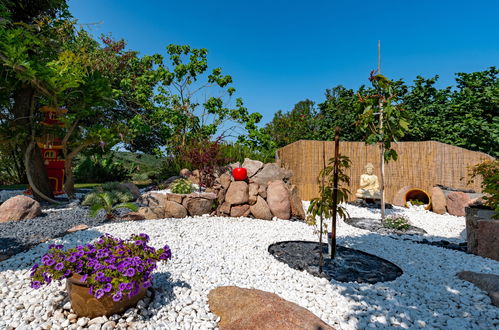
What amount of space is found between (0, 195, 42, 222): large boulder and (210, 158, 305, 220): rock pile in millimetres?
3630

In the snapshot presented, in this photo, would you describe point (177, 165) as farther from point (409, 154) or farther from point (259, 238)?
point (409, 154)

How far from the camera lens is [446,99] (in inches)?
529

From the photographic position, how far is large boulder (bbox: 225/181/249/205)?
654cm

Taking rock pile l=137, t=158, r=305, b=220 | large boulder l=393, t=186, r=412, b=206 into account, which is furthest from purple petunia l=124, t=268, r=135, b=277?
large boulder l=393, t=186, r=412, b=206

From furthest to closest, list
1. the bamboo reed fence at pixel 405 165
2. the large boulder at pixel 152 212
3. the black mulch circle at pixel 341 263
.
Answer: the bamboo reed fence at pixel 405 165, the large boulder at pixel 152 212, the black mulch circle at pixel 341 263

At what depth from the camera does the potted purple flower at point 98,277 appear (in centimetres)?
222

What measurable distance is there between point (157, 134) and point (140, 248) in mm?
13979

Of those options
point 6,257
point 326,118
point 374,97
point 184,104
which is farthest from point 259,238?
point 326,118

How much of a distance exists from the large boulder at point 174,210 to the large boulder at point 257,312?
375 centimetres

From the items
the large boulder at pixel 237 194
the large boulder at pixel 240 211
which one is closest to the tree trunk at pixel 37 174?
the large boulder at pixel 237 194

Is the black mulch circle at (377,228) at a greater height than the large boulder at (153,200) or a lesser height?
lesser

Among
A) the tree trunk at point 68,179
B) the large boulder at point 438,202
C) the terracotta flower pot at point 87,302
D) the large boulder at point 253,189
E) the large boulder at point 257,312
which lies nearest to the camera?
the large boulder at point 257,312

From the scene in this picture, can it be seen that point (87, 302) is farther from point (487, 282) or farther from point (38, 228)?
point (487, 282)

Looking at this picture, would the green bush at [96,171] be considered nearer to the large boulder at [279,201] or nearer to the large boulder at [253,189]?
the large boulder at [253,189]
